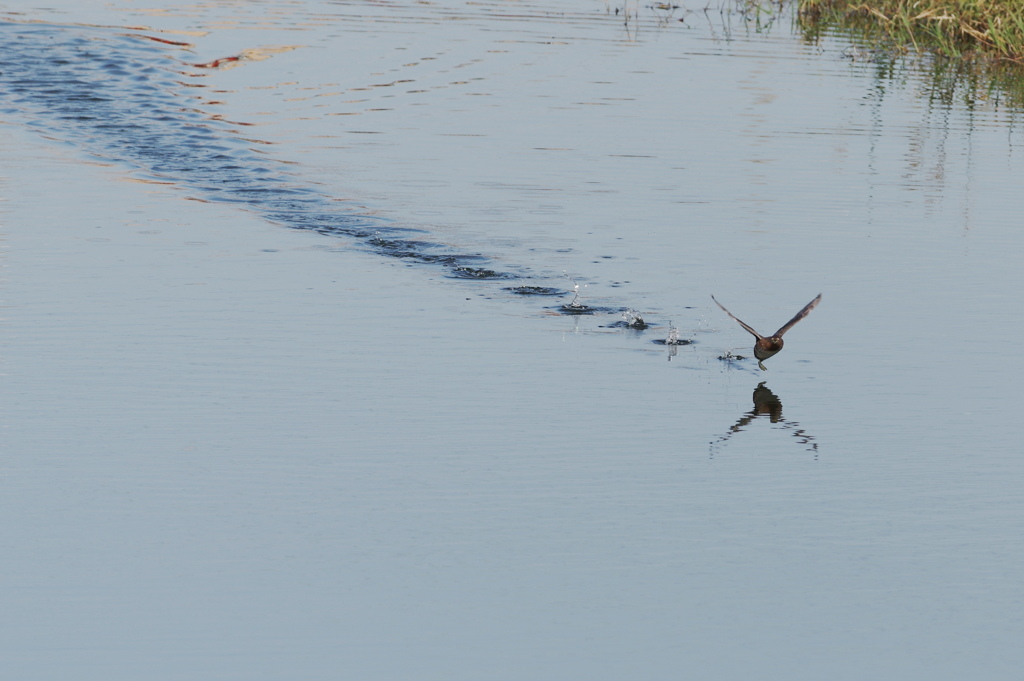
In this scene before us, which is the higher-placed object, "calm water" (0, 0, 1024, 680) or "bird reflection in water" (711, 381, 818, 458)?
"calm water" (0, 0, 1024, 680)

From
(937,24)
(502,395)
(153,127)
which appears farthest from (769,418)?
(937,24)

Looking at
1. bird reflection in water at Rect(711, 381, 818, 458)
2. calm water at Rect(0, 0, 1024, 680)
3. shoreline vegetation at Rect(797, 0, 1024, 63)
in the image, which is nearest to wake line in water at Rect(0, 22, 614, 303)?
calm water at Rect(0, 0, 1024, 680)

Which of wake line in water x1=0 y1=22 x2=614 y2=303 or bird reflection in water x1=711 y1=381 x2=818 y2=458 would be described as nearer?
bird reflection in water x1=711 y1=381 x2=818 y2=458

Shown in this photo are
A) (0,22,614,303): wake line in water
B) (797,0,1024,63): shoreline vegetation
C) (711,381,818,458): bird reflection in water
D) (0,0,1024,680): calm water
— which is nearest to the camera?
(0,0,1024,680): calm water

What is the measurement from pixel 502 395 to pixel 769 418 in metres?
1.02

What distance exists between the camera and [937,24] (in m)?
16.3

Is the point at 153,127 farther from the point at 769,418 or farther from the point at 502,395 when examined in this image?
the point at 769,418

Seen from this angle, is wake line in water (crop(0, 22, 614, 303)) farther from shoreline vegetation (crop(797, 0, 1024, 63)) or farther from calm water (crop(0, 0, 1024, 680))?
shoreline vegetation (crop(797, 0, 1024, 63))

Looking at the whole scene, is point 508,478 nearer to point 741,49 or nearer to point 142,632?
point 142,632

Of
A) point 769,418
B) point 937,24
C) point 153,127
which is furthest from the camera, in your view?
Answer: point 937,24

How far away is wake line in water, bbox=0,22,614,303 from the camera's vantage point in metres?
8.76

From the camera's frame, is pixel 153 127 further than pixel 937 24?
No

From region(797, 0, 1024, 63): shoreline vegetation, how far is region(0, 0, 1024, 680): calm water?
3648mm

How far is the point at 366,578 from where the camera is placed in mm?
4379
